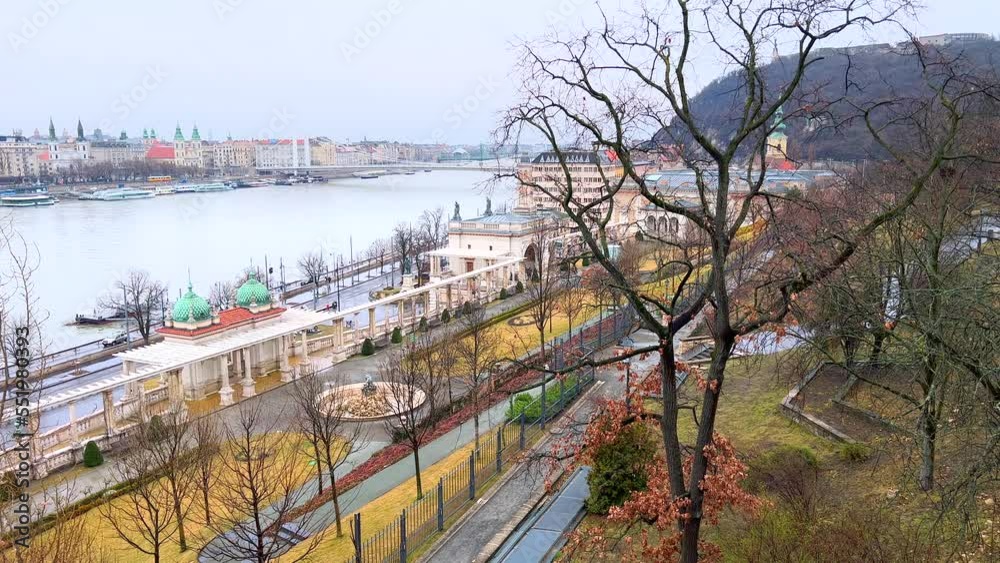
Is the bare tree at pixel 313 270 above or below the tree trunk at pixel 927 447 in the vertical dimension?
below

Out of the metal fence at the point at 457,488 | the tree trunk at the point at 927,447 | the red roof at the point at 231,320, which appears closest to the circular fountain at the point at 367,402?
the metal fence at the point at 457,488

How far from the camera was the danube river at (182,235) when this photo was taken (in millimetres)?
43812

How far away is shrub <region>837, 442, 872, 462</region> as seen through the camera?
36.0ft

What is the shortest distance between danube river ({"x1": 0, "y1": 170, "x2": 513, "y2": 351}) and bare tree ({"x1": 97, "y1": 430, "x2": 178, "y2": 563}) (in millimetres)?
13041

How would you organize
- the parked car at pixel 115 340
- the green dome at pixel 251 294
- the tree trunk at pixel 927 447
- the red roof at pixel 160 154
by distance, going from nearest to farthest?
the tree trunk at pixel 927 447 → the green dome at pixel 251 294 → the parked car at pixel 115 340 → the red roof at pixel 160 154

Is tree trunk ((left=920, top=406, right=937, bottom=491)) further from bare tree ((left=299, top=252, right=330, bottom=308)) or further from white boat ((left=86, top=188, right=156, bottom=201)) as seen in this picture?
white boat ((left=86, top=188, right=156, bottom=201))

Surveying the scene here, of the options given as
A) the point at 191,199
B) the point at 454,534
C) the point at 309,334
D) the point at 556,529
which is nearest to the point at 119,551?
the point at 454,534

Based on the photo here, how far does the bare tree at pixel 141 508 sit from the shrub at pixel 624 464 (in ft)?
22.0

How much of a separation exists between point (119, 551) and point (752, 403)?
1240 cm

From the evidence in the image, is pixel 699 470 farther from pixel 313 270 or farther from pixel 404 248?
pixel 313 270

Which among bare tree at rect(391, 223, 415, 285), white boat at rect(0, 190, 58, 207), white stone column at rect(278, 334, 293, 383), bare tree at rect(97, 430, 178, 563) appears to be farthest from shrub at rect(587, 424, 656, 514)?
white boat at rect(0, 190, 58, 207)

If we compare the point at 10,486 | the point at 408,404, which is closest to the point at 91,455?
the point at 408,404

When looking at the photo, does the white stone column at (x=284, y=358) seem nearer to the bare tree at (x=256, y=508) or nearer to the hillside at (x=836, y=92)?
the bare tree at (x=256, y=508)

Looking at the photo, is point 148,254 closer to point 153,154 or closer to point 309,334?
point 309,334
